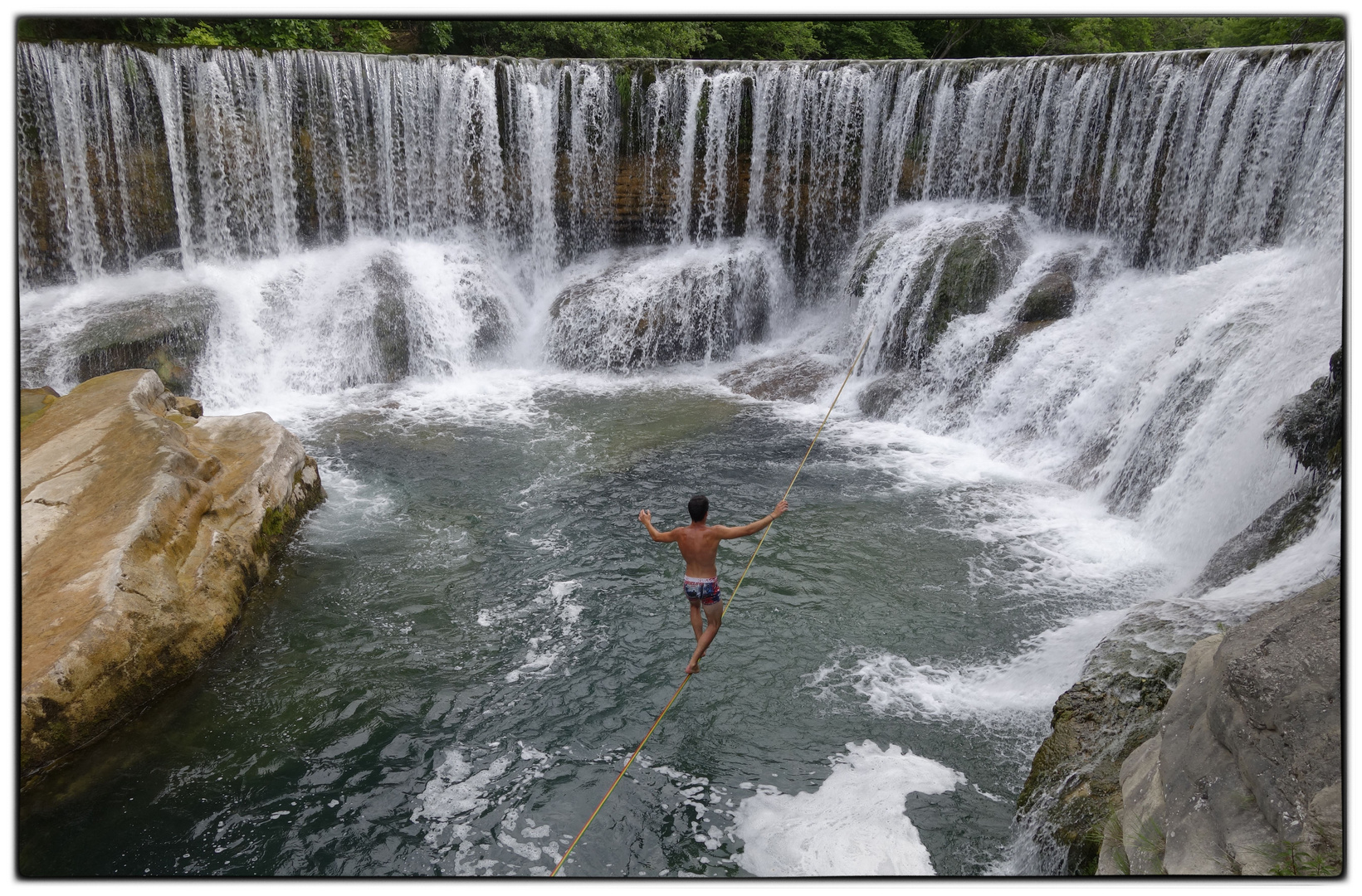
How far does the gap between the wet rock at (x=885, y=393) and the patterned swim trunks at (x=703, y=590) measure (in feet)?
22.7

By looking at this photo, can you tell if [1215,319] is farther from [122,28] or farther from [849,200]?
[122,28]

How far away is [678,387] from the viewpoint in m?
14.1

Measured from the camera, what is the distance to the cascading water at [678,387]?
18.2ft

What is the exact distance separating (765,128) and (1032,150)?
4350 millimetres

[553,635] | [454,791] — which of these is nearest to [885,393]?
[553,635]

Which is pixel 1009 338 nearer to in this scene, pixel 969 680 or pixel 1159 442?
pixel 1159 442

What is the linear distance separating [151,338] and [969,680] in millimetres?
11520

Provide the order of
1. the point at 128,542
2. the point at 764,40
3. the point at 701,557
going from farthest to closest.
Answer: the point at 764,40 < the point at 128,542 < the point at 701,557

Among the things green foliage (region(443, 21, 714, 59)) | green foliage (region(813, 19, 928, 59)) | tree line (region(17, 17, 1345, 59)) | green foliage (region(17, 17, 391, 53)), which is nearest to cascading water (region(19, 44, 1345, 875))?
green foliage (region(17, 17, 391, 53))

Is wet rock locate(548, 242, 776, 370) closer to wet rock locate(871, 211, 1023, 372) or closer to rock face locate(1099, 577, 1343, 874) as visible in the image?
wet rock locate(871, 211, 1023, 372)

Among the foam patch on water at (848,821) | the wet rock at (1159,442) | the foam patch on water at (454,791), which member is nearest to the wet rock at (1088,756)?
the foam patch on water at (848,821)

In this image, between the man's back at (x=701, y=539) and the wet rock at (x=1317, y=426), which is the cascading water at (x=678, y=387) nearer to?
the wet rock at (x=1317, y=426)

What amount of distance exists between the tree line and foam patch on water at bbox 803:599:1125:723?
13838 mm

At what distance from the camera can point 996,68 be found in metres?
14.0
